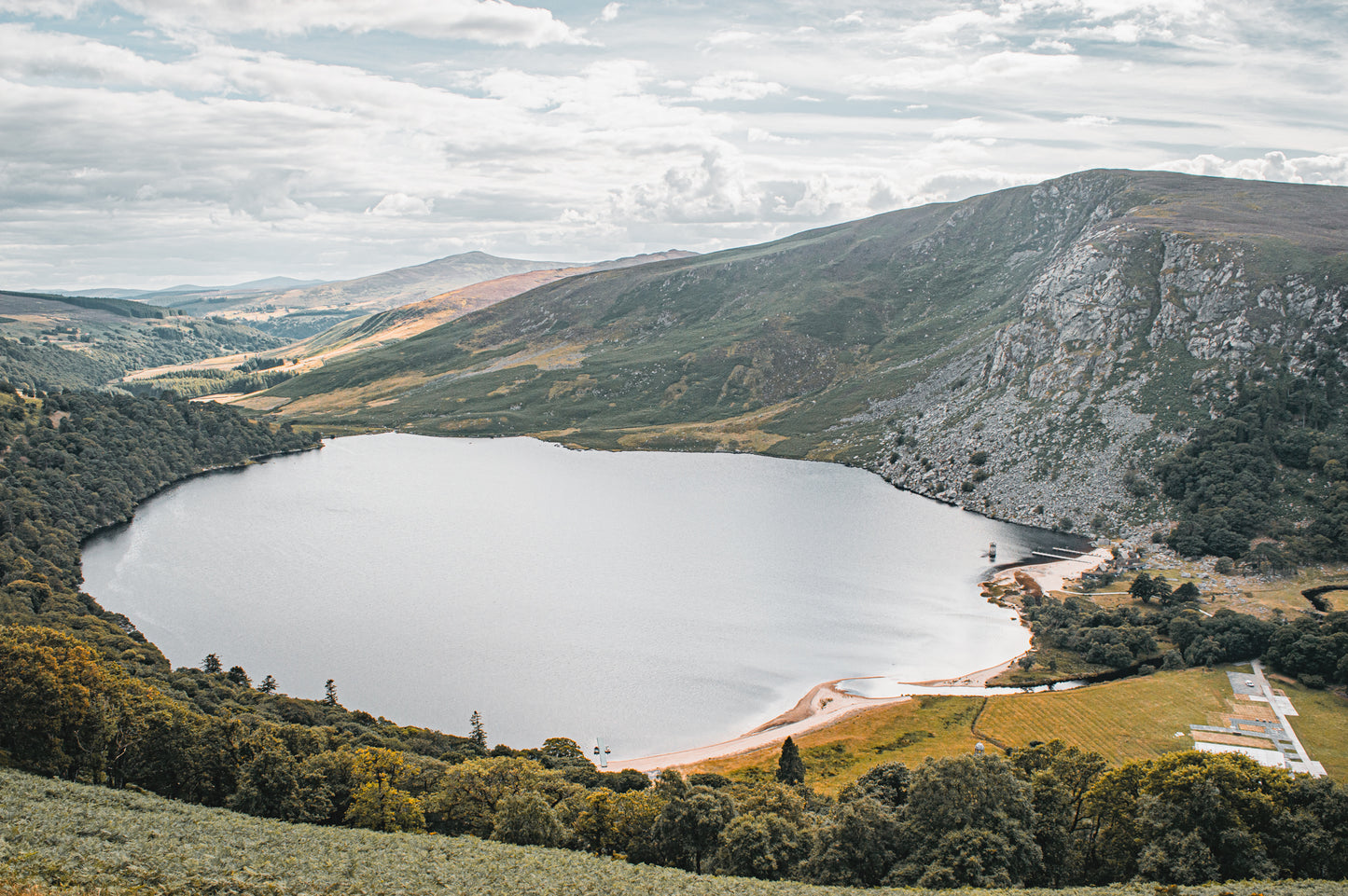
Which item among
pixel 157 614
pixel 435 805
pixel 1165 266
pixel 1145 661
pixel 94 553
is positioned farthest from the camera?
pixel 1165 266

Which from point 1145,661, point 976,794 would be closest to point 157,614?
point 976,794

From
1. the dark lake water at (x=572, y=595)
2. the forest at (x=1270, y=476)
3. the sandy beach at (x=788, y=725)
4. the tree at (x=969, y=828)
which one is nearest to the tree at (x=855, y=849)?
the tree at (x=969, y=828)

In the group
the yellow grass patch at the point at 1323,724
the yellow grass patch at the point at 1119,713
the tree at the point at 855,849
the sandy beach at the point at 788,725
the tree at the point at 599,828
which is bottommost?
the sandy beach at the point at 788,725

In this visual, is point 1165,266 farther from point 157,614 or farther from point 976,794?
point 157,614

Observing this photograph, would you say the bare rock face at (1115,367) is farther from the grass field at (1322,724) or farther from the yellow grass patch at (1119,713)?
the yellow grass patch at (1119,713)

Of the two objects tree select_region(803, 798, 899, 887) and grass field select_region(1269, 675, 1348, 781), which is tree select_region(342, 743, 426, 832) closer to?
tree select_region(803, 798, 899, 887)

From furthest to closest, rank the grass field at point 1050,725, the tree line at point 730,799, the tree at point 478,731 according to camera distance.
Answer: the tree at point 478,731 → the grass field at point 1050,725 → the tree line at point 730,799

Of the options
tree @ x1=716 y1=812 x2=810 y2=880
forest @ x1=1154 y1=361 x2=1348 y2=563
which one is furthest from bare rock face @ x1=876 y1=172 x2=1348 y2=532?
tree @ x1=716 y1=812 x2=810 y2=880
